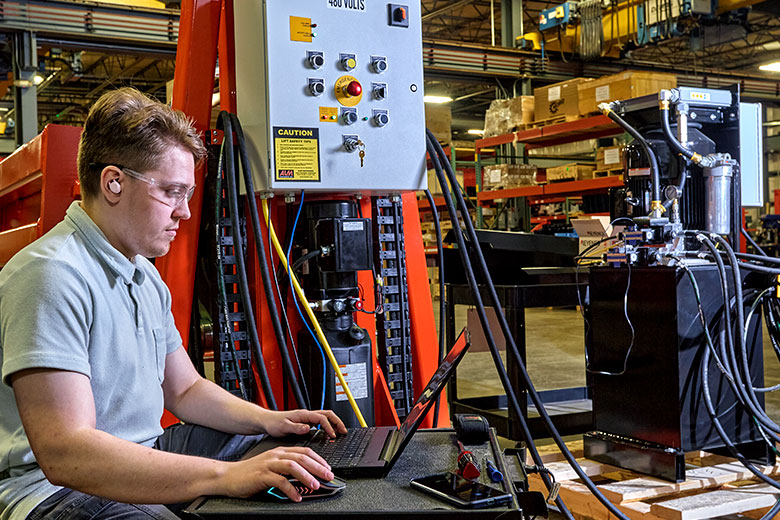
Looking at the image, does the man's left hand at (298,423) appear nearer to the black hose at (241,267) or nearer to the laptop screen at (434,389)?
the laptop screen at (434,389)

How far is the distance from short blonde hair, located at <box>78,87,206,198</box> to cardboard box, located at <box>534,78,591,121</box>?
6.56 metres

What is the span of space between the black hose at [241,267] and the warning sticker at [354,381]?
27cm

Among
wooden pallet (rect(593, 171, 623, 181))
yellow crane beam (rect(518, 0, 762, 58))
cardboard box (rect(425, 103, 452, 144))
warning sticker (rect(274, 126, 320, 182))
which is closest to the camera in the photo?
warning sticker (rect(274, 126, 320, 182))

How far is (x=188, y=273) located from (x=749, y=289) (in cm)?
210

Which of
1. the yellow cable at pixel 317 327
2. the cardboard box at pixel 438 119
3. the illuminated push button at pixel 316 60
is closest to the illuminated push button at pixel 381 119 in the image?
the illuminated push button at pixel 316 60

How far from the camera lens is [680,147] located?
8.98ft

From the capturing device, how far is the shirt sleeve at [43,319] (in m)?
1.28

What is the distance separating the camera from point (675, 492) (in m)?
2.63

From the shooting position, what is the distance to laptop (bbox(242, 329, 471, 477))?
57.2 inches

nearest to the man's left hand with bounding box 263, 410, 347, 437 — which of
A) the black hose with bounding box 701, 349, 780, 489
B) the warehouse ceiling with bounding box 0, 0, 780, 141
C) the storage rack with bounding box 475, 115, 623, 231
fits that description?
the black hose with bounding box 701, 349, 780, 489

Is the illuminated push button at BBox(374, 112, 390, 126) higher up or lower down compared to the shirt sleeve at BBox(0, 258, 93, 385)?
higher up

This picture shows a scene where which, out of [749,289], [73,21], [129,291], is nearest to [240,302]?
[129,291]

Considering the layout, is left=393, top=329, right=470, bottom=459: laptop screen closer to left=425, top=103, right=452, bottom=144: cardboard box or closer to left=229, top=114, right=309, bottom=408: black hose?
left=229, top=114, right=309, bottom=408: black hose

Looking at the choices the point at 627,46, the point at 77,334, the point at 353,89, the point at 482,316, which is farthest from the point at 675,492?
the point at 627,46
